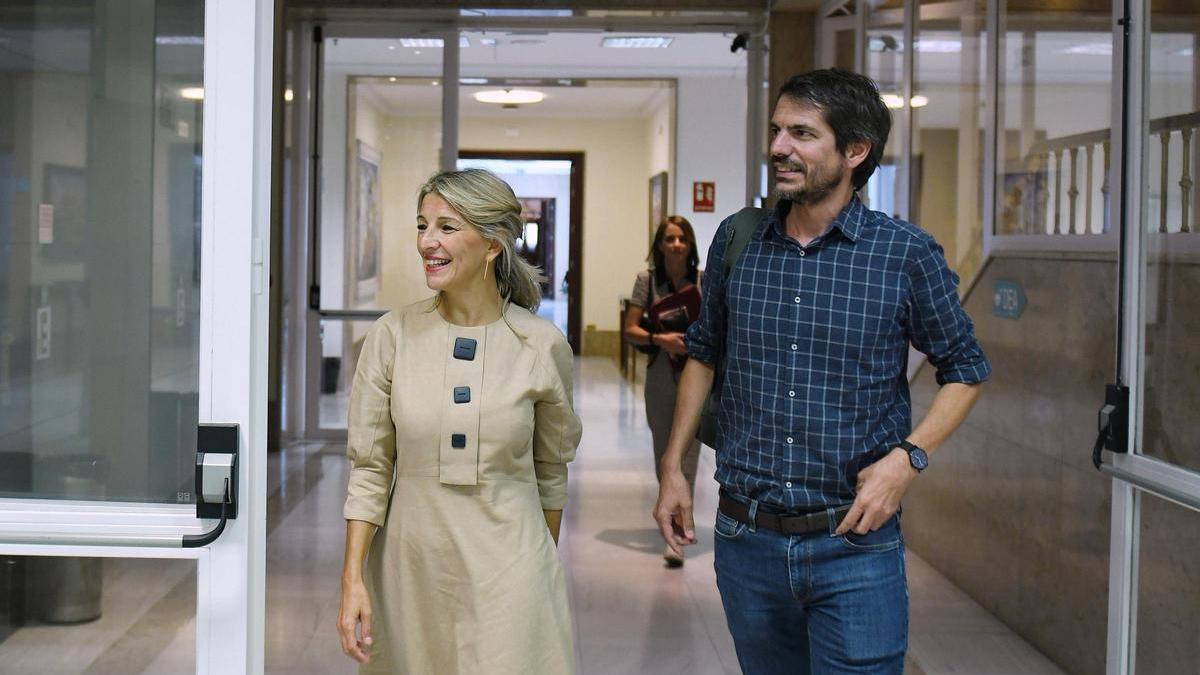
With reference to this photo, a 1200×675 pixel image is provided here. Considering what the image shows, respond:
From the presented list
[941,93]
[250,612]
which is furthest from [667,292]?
[250,612]

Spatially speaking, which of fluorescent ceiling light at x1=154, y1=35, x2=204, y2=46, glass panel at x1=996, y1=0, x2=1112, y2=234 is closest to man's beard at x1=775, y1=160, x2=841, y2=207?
fluorescent ceiling light at x1=154, y1=35, x2=204, y2=46

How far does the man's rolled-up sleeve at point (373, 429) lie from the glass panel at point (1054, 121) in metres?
2.91

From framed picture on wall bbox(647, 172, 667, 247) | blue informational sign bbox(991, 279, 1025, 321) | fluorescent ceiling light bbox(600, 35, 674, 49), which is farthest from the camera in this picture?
framed picture on wall bbox(647, 172, 667, 247)

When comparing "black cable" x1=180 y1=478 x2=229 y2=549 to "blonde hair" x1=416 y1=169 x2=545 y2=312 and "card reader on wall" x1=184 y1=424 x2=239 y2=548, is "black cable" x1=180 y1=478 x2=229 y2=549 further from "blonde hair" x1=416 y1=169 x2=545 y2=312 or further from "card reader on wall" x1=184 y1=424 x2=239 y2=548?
"blonde hair" x1=416 y1=169 x2=545 y2=312

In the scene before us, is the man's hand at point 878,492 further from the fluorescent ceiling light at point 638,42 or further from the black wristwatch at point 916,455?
the fluorescent ceiling light at point 638,42

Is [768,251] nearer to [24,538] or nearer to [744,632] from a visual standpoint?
[744,632]

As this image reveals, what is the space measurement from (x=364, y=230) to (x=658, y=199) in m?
6.99

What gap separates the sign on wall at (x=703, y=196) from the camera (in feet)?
48.0

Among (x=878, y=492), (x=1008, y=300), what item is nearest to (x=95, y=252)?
(x=878, y=492)

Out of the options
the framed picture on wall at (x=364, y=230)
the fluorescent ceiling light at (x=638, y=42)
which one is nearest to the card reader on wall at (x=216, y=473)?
the framed picture on wall at (x=364, y=230)

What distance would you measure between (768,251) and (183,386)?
104cm

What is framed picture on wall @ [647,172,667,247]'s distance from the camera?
50.1ft

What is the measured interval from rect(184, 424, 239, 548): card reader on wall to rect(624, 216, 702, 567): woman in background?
12.5 feet

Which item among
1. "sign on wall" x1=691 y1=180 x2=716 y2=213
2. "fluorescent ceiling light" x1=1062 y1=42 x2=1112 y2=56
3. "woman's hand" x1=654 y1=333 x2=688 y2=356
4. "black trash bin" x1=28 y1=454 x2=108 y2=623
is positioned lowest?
"black trash bin" x1=28 y1=454 x2=108 y2=623
